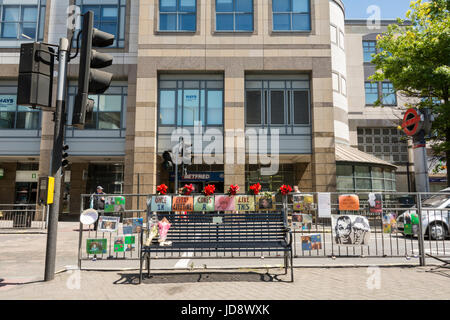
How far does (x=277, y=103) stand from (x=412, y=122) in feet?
31.9

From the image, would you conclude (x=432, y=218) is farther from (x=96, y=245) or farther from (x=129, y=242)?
(x=96, y=245)

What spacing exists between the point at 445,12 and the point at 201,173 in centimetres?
1689

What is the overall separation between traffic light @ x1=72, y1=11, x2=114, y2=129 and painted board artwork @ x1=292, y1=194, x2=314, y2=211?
15.8 ft

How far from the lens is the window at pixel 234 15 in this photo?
65.7ft

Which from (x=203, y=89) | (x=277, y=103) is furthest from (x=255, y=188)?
(x=203, y=89)

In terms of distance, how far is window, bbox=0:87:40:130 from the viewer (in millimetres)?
20953

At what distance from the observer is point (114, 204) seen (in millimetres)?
7156

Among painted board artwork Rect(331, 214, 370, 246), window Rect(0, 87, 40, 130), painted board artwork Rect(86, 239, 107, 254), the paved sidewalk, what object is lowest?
the paved sidewalk

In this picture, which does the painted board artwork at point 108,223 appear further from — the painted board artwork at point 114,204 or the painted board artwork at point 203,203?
the painted board artwork at point 203,203

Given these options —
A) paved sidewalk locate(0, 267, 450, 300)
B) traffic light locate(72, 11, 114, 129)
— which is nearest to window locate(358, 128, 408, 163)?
paved sidewalk locate(0, 267, 450, 300)

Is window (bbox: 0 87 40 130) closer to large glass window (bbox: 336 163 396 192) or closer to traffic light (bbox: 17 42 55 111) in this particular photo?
traffic light (bbox: 17 42 55 111)

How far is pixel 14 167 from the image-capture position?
24812 millimetres
